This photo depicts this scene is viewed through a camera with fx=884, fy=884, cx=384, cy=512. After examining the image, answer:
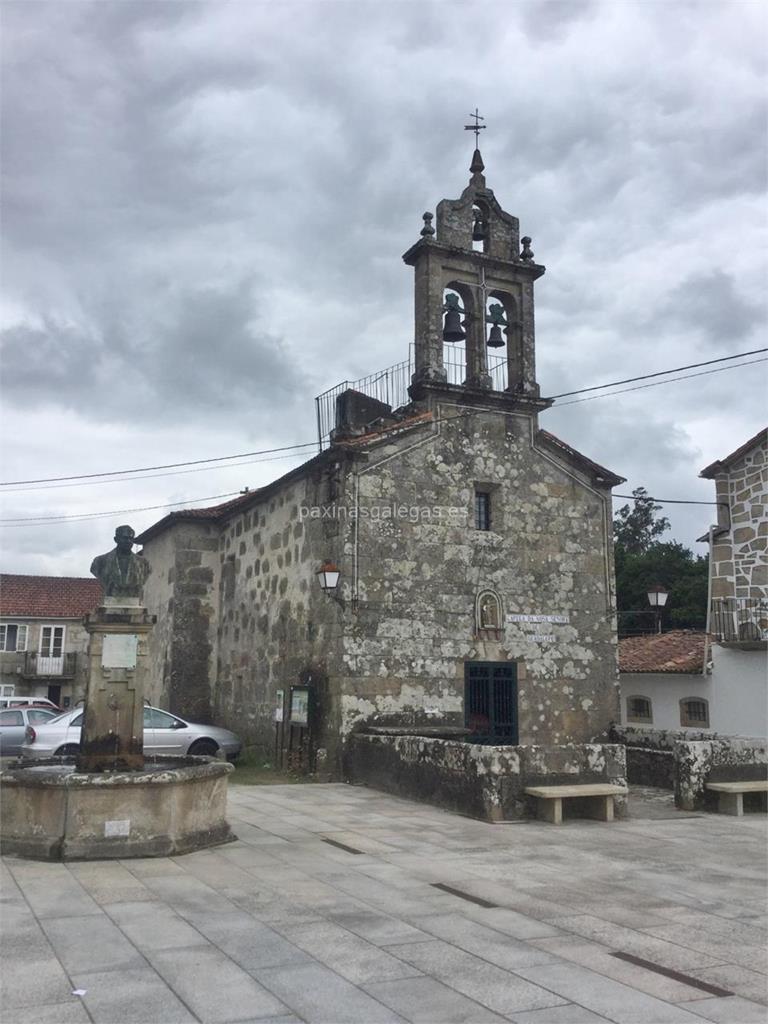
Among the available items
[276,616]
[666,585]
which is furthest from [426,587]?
[666,585]

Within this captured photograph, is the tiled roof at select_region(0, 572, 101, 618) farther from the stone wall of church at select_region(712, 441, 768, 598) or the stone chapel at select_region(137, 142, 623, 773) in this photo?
the stone wall of church at select_region(712, 441, 768, 598)

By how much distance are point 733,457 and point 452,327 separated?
664cm

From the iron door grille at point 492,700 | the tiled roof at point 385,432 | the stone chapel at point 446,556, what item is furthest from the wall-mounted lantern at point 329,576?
the iron door grille at point 492,700

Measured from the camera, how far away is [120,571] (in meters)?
9.48

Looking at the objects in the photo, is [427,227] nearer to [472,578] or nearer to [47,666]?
[472,578]

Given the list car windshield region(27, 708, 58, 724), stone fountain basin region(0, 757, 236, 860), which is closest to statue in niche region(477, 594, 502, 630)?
stone fountain basin region(0, 757, 236, 860)

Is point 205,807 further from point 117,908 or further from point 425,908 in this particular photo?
point 425,908

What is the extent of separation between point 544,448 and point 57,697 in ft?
100

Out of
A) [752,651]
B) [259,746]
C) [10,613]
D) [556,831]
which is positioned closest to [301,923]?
[556,831]

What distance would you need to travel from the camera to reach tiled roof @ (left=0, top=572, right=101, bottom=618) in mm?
39812

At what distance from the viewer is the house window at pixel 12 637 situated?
39.0 meters

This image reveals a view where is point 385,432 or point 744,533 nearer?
point 385,432

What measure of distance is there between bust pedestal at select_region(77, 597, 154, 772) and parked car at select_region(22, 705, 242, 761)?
556cm

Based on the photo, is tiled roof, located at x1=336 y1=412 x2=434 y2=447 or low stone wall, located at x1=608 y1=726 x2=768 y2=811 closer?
low stone wall, located at x1=608 y1=726 x2=768 y2=811
